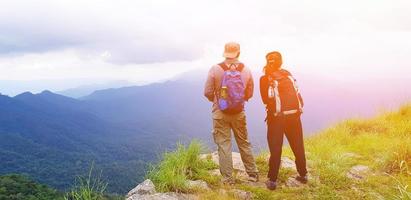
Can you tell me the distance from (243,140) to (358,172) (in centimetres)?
243

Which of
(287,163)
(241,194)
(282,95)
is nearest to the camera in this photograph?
(241,194)

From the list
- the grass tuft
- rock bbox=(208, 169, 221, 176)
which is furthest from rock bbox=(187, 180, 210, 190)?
the grass tuft

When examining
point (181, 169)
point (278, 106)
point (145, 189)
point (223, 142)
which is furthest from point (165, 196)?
point (278, 106)

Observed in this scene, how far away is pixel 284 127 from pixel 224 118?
1034mm

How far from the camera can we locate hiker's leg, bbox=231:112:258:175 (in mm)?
8086

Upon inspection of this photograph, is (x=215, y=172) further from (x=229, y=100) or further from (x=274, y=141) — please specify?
(x=229, y=100)

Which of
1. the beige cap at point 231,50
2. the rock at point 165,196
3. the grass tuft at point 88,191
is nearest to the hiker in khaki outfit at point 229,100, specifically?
the beige cap at point 231,50

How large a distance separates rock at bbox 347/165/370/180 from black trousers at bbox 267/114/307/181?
1196 millimetres

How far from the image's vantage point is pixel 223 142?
8133mm

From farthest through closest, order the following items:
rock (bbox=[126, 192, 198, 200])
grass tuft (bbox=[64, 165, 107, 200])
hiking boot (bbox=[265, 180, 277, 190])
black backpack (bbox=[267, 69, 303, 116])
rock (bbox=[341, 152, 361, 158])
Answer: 1. rock (bbox=[341, 152, 361, 158])
2. hiking boot (bbox=[265, 180, 277, 190])
3. black backpack (bbox=[267, 69, 303, 116])
4. rock (bbox=[126, 192, 198, 200])
5. grass tuft (bbox=[64, 165, 107, 200])

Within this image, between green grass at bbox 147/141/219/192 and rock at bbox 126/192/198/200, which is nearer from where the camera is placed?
rock at bbox 126/192/198/200

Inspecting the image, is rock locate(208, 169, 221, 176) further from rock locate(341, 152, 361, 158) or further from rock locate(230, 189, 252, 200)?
rock locate(341, 152, 361, 158)

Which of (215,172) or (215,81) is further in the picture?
(215,172)

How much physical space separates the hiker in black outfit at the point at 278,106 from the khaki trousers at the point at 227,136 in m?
0.47
